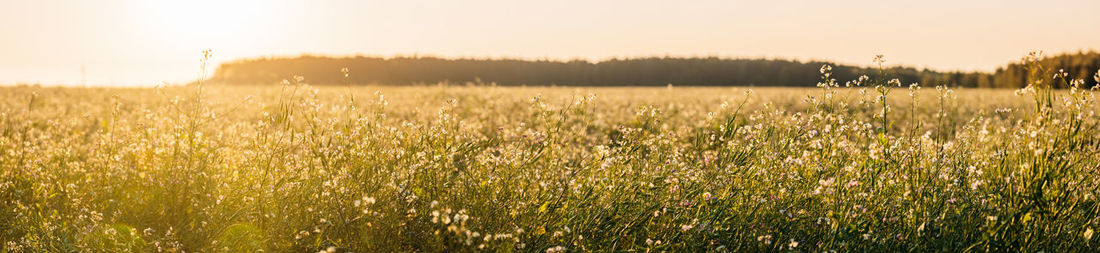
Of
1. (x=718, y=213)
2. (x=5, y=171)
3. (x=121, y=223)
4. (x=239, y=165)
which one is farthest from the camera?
(x=5, y=171)

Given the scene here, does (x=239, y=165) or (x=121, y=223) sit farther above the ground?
(x=239, y=165)

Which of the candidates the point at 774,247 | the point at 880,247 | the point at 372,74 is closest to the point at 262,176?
the point at 774,247

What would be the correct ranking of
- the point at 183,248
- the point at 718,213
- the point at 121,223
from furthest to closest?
the point at 121,223, the point at 183,248, the point at 718,213

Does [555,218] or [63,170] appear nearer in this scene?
[555,218]

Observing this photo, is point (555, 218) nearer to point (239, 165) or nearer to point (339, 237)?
point (339, 237)

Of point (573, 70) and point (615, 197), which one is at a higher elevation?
point (573, 70)

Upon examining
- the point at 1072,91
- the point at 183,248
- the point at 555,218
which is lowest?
the point at 183,248

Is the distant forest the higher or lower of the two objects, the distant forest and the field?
the higher

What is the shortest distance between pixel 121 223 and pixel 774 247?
4716mm

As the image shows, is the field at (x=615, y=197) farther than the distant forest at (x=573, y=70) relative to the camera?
No

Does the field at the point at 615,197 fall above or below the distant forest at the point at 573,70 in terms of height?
below

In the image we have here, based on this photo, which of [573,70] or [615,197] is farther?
[573,70]

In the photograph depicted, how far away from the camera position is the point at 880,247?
4.45m

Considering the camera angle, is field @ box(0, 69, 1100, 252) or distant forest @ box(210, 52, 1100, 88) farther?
distant forest @ box(210, 52, 1100, 88)
